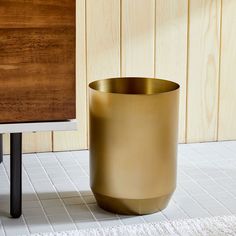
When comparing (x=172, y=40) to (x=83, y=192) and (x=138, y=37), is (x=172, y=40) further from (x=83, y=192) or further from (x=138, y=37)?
(x=83, y=192)

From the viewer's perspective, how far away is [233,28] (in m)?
2.38

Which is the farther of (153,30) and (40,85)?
(153,30)

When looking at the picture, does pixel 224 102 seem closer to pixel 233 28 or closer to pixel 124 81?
pixel 233 28

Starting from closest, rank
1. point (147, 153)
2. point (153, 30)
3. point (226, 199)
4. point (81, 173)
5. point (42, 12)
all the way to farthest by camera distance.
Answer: point (42, 12), point (147, 153), point (226, 199), point (81, 173), point (153, 30)

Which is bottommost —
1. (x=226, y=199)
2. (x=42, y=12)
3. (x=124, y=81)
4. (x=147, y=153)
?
(x=226, y=199)

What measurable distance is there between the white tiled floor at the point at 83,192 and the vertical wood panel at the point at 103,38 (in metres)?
0.27

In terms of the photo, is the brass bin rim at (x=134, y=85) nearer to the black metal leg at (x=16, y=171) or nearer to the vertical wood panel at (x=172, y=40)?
the black metal leg at (x=16, y=171)

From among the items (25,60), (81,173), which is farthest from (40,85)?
(81,173)

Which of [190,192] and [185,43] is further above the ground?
[185,43]

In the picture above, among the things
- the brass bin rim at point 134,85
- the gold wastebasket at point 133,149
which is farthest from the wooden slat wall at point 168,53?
the gold wastebasket at point 133,149

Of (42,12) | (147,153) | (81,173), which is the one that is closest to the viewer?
(42,12)

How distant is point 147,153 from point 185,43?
2.25 feet

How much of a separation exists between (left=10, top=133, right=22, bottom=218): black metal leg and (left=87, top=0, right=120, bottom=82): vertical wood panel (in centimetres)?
60

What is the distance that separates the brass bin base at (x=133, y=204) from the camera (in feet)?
5.89
